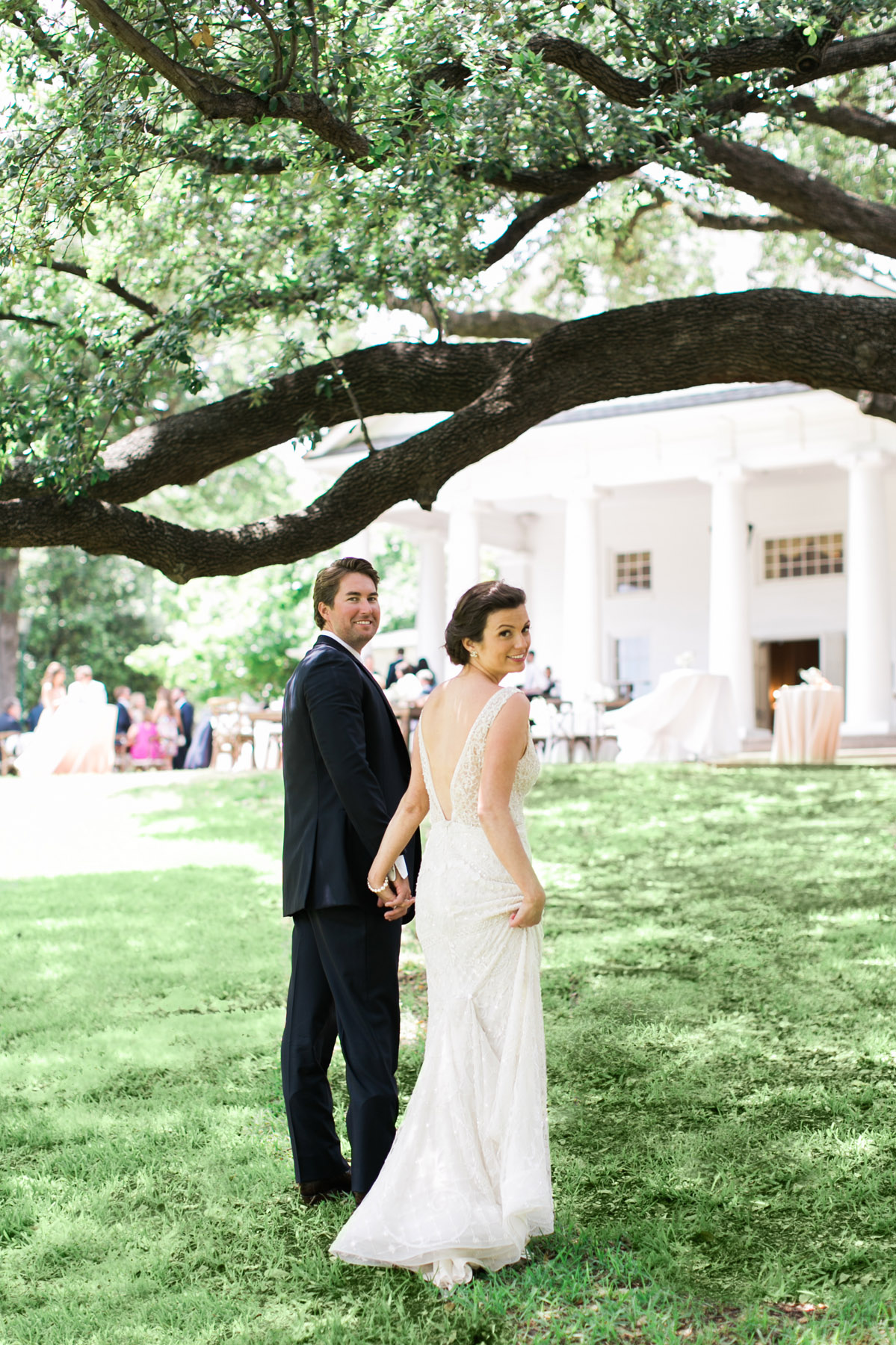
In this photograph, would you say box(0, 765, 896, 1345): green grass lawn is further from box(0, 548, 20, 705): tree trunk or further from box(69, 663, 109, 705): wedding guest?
box(0, 548, 20, 705): tree trunk

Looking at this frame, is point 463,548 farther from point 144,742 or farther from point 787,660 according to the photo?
point 144,742

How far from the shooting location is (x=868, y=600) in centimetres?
2405

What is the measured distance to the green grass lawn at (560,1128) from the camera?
138 inches

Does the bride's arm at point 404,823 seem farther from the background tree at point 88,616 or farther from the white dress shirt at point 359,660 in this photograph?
the background tree at point 88,616

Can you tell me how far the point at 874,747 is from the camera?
22.8 meters

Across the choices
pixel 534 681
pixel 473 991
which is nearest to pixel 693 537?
pixel 534 681

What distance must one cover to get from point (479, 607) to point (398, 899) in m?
0.97

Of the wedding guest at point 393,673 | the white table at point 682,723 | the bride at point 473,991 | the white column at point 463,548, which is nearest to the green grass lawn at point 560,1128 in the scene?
the bride at point 473,991

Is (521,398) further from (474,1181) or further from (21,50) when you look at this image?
(474,1181)

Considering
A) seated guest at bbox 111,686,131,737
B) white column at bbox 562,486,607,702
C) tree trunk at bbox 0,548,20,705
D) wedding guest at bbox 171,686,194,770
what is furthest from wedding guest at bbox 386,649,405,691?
tree trunk at bbox 0,548,20,705

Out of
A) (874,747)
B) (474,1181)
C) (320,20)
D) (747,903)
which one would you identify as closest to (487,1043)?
(474,1181)

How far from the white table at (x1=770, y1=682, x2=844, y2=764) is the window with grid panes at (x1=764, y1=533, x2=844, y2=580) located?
11.8 metres

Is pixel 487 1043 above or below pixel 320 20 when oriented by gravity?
below

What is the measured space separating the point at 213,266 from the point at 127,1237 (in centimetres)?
637
